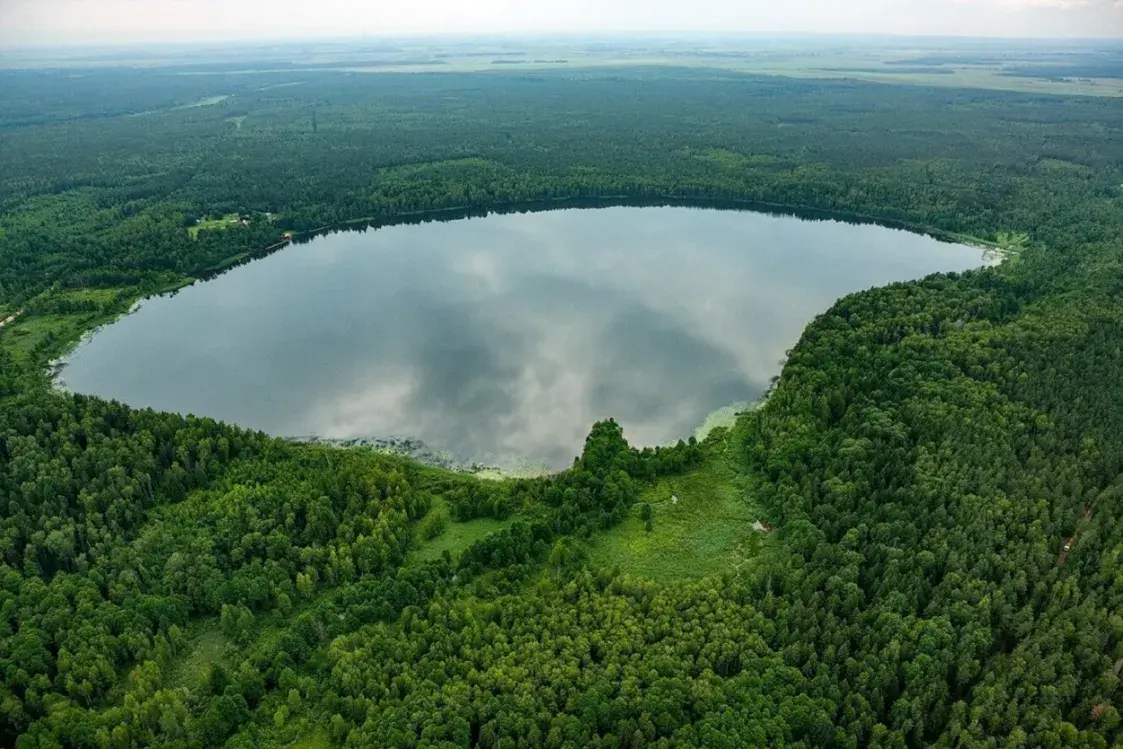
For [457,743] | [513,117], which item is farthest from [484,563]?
[513,117]

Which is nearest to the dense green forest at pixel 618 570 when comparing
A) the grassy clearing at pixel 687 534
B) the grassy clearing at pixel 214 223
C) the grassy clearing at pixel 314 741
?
the grassy clearing at pixel 314 741

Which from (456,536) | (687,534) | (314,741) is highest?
(687,534)

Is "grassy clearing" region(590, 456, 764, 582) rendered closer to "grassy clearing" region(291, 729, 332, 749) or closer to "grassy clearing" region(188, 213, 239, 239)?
"grassy clearing" region(291, 729, 332, 749)

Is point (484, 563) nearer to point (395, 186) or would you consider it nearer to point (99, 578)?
point (99, 578)

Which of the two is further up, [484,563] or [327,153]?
[327,153]

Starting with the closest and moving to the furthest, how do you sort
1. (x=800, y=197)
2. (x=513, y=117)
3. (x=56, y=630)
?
(x=56, y=630) → (x=800, y=197) → (x=513, y=117)

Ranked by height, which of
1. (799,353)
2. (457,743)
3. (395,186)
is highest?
(395,186)

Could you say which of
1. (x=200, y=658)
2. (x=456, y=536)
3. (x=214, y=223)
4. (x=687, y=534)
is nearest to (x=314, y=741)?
(x=200, y=658)

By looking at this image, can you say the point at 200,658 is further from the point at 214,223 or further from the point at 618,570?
the point at 214,223
